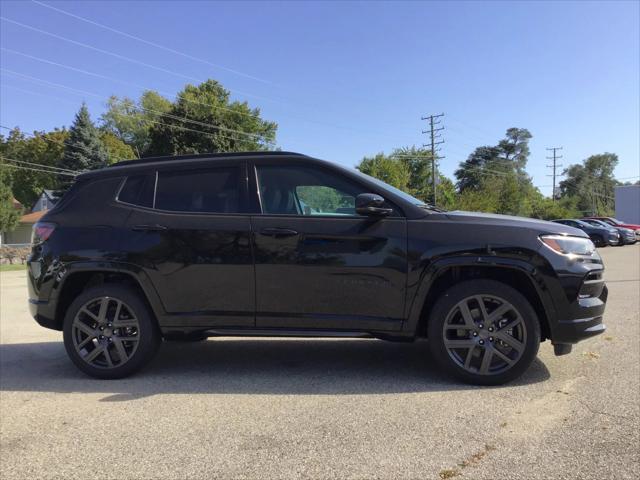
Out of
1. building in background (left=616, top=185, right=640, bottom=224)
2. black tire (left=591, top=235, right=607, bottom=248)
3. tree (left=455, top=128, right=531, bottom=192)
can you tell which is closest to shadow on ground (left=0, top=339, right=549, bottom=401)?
black tire (left=591, top=235, right=607, bottom=248)

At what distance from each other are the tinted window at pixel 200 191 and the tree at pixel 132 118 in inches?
2688

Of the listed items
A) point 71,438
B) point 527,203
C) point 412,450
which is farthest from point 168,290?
point 527,203

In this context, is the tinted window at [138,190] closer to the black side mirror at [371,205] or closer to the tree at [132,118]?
the black side mirror at [371,205]

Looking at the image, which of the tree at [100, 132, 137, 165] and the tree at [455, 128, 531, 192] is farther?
the tree at [455, 128, 531, 192]

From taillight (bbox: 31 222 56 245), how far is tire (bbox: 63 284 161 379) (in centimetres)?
63

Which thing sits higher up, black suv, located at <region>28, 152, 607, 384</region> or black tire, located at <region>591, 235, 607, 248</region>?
black suv, located at <region>28, 152, 607, 384</region>

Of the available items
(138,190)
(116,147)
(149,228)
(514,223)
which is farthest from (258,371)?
(116,147)

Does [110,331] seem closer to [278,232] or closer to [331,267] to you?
[278,232]

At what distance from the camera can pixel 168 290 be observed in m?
4.18

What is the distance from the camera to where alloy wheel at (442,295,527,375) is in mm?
3828

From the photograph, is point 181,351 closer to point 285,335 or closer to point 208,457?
point 285,335

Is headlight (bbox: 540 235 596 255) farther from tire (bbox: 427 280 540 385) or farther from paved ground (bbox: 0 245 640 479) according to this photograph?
paved ground (bbox: 0 245 640 479)

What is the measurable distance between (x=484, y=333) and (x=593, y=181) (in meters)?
119

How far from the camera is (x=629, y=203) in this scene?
4981cm
